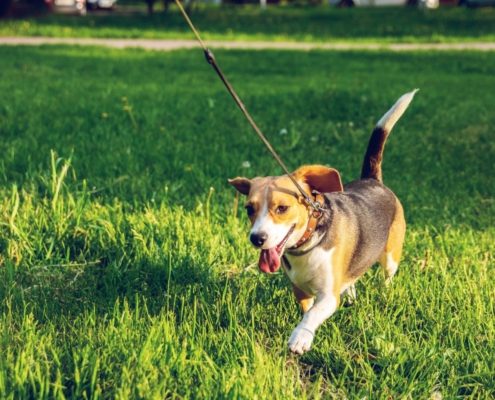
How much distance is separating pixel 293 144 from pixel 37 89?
3.99 m

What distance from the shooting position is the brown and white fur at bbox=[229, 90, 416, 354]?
2.93 m

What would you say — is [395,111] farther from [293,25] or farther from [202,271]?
[293,25]

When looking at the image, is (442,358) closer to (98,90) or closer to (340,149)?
(340,149)

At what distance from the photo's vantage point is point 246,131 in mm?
7145

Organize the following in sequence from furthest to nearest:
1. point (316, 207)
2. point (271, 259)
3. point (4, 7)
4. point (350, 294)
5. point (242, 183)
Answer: point (4, 7) < point (350, 294) < point (242, 183) < point (316, 207) < point (271, 259)

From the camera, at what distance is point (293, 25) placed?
2228 centimetres

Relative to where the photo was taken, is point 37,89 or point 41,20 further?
point 41,20

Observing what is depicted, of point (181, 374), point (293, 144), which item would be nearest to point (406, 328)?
point (181, 374)

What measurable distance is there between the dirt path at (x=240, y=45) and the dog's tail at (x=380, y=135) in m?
11.8

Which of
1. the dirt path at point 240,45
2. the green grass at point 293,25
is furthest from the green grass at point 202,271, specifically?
the green grass at point 293,25

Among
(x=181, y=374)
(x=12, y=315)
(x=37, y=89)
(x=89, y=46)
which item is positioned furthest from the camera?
(x=89, y=46)

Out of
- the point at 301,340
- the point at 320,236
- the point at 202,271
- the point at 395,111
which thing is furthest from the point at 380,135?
the point at 301,340

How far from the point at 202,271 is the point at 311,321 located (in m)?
0.80

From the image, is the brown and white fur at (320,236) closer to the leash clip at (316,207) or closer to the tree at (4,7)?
the leash clip at (316,207)
